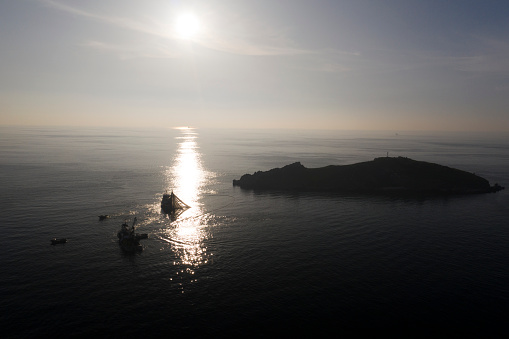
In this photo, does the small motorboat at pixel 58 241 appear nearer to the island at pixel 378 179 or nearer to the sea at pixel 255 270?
the sea at pixel 255 270

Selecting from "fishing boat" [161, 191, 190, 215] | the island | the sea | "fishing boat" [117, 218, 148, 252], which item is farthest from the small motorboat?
the island

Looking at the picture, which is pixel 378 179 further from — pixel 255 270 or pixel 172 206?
pixel 255 270

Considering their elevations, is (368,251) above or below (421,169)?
below

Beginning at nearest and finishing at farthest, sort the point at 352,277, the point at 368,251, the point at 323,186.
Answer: the point at 352,277 → the point at 368,251 → the point at 323,186

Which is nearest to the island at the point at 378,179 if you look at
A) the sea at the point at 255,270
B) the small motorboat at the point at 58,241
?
the sea at the point at 255,270

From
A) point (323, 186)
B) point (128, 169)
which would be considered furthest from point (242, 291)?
point (128, 169)

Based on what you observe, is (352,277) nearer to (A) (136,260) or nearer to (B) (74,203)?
(A) (136,260)

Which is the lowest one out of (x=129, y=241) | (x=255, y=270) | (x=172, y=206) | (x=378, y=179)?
(x=255, y=270)

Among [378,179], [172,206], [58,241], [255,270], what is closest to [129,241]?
[58,241]
